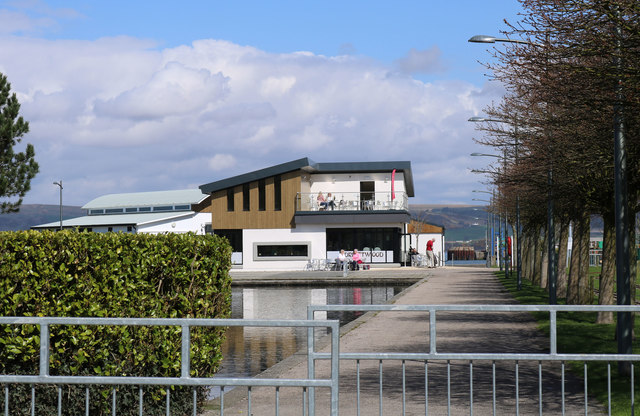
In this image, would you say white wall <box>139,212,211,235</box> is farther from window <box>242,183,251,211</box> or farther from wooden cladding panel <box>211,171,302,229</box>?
window <box>242,183,251,211</box>

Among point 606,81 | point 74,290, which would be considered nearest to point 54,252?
point 74,290

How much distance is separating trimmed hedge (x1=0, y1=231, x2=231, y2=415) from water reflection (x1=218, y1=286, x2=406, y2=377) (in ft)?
11.9

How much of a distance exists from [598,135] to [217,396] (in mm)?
8035

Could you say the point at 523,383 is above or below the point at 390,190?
below

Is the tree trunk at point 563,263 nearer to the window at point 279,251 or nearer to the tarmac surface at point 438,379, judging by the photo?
the tarmac surface at point 438,379

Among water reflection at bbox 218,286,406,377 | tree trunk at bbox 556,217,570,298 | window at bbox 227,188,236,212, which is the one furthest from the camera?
window at bbox 227,188,236,212

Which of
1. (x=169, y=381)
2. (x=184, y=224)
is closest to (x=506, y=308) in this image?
(x=169, y=381)

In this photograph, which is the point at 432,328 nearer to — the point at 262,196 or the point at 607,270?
the point at 607,270

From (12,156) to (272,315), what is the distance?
25.8 m

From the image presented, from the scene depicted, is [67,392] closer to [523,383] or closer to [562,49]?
[523,383]

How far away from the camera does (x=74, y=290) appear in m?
8.08

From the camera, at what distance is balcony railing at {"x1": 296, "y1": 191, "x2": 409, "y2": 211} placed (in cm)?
6153

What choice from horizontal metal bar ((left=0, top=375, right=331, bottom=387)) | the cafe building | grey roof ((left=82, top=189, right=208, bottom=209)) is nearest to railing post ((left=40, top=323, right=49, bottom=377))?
horizontal metal bar ((left=0, top=375, right=331, bottom=387))

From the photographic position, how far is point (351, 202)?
62.0 m
